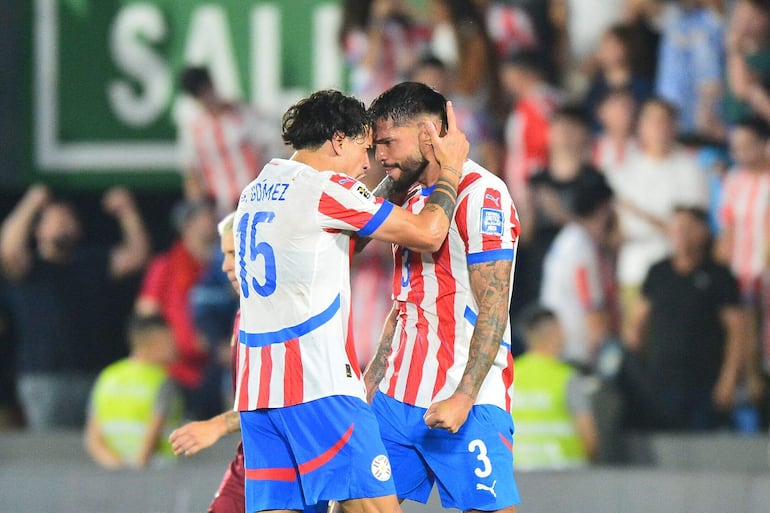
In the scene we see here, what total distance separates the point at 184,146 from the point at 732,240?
161 inches

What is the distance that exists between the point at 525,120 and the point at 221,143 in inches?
88.7

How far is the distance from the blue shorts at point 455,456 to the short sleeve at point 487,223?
487 mm

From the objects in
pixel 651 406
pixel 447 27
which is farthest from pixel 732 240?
pixel 447 27

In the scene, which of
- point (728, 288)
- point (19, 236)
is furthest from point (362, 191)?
point (19, 236)

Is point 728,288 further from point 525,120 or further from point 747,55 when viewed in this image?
point 525,120

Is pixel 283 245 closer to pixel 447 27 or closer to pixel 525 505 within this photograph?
pixel 525 505

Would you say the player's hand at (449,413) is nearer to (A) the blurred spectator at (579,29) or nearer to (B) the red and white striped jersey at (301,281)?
(B) the red and white striped jersey at (301,281)

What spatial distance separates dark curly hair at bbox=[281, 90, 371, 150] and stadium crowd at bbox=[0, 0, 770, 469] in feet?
11.2

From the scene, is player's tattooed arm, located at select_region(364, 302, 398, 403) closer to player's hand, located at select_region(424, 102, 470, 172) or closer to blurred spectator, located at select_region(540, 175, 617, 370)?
player's hand, located at select_region(424, 102, 470, 172)

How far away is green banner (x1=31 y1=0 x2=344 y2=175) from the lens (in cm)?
973

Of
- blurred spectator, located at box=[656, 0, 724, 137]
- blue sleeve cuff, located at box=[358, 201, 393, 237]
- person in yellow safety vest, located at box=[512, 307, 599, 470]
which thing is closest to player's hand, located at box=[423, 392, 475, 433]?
blue sleeve cuff, located at box=[358, 201, 393, 237]

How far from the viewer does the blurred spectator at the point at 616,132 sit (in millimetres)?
7992

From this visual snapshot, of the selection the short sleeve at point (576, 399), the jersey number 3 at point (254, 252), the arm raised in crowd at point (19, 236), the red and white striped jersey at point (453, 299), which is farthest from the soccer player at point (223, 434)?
the arm raised in crowd at point (19, 236)

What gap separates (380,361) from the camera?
4.20m
